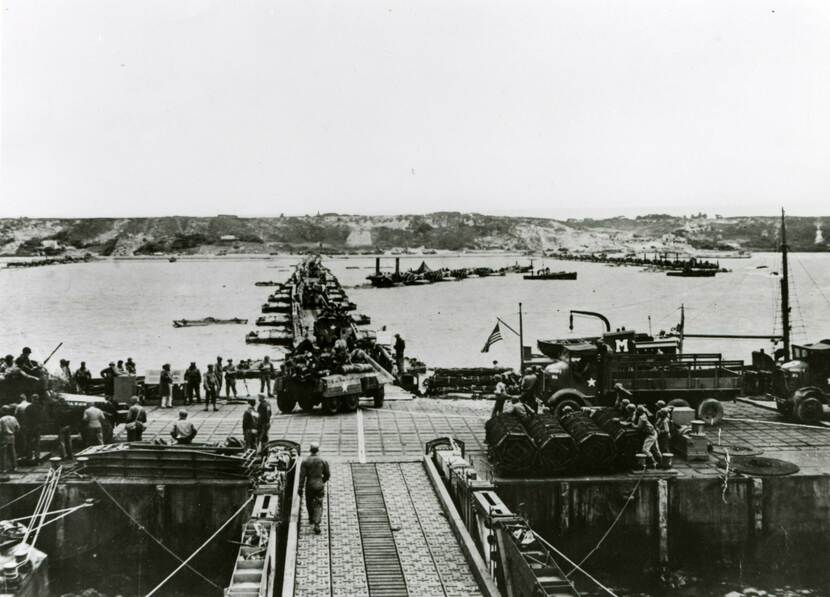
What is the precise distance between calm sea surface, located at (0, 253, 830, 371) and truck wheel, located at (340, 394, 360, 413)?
29329mm

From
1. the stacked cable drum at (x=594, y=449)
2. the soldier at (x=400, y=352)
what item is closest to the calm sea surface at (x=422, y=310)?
the soldier at (x=400, y=352)

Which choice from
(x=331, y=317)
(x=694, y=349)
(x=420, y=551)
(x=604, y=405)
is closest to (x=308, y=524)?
(x=420, y=551)

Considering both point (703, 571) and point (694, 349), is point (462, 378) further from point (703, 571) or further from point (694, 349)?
point (694, 349)

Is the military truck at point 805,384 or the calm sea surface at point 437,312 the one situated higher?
the military truck at point 805,384

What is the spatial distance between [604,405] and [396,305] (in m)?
88.1

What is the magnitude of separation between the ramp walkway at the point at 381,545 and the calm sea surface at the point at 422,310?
3743 cm

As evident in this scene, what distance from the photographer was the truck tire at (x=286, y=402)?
84.4 ft

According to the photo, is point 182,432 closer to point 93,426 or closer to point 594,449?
point 93,426

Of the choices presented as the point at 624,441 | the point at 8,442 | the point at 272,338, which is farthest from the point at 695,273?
the point at 8,442

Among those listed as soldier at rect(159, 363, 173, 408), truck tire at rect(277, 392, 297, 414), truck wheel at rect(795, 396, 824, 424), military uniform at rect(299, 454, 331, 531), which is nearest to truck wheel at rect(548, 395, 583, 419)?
truck wheel at rect(795, 396, 824, 424)

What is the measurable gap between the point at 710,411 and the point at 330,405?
36.6ft

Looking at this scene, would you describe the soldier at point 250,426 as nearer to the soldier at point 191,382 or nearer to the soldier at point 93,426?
the soldier at point 93,426

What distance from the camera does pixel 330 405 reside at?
25344mm

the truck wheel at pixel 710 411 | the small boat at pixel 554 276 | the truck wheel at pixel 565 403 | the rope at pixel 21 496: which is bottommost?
the small boat at pixel 554 276
